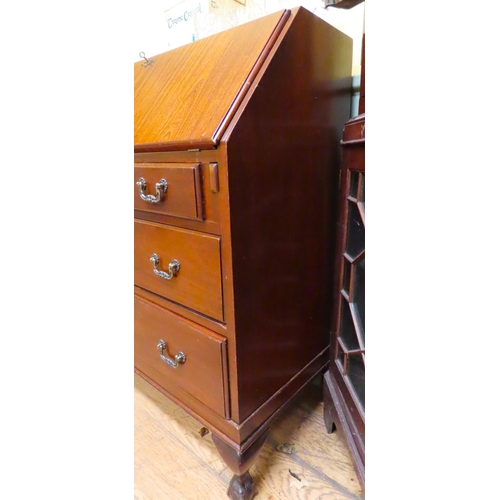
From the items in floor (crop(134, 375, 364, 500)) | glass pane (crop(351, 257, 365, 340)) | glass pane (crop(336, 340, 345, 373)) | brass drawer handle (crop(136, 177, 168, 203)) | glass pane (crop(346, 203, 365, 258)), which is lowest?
floor (crop(134, 375, 364, 500))

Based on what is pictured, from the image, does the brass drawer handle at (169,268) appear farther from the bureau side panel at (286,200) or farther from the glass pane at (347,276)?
the glass pane at (347,276)

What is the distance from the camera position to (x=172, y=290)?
2.54 feet

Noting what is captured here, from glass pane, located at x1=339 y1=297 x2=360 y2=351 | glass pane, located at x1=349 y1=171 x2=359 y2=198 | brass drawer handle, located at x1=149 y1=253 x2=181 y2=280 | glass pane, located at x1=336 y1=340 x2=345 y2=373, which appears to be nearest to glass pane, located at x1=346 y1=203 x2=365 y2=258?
glass pane, located at x1=349 y1=171 x2=359 y2=198

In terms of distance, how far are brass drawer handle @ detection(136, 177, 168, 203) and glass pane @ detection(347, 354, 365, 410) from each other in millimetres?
513

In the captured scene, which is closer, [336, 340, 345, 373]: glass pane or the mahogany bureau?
the mahogany bureau

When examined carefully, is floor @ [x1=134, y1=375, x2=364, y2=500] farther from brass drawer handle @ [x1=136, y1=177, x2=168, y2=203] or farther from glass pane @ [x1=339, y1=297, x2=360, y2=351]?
brass drawer handle @ [x1=136, y1=177, x2=168, y2=203]

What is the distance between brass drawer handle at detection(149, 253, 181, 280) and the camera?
736mm

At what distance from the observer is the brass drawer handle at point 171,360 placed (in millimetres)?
787

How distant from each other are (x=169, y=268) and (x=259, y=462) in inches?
20.8

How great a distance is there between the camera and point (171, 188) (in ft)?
2.25

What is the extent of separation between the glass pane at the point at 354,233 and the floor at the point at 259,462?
1.70ft

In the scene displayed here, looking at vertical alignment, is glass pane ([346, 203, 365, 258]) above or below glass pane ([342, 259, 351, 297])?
above

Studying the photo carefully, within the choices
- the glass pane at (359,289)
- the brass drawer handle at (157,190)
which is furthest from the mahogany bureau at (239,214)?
the glass pane at (359,289)
